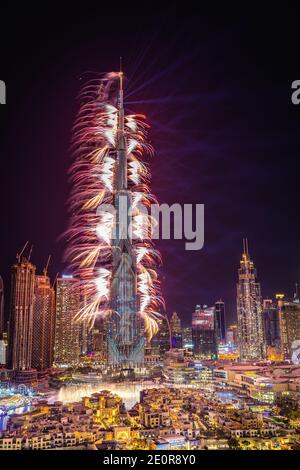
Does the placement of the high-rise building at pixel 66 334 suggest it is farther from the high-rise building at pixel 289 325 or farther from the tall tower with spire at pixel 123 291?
the high-rise building at pixel 289 325

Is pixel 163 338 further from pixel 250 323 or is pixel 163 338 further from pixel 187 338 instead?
pixel 250 323

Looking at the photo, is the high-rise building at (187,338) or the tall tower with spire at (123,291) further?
the high-rise building at (187,338)

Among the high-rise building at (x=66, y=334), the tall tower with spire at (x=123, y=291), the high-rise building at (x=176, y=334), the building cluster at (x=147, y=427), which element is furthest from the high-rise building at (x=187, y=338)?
the building cluster at (x=147, y=427)

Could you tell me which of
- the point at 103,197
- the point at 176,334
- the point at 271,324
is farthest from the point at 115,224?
the point at 271,324

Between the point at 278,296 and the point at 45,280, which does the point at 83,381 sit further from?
the point at 278,296

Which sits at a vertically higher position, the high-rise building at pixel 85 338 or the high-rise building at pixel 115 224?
the high-rise building at pixel 115 224

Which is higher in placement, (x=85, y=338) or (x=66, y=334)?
(x=66, y=334)
